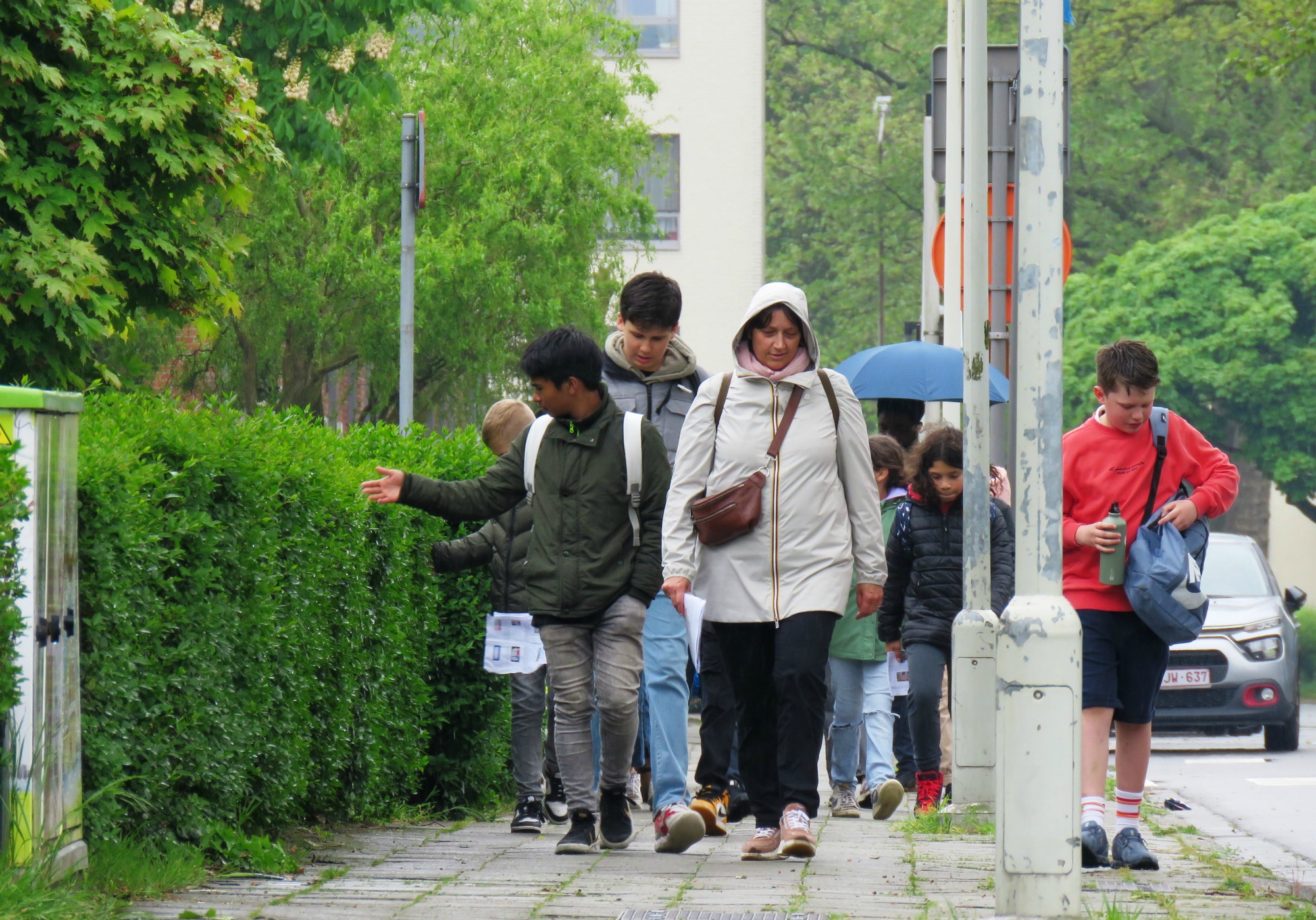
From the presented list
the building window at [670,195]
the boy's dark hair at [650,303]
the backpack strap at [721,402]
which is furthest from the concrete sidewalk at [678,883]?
the building window at [670,195]

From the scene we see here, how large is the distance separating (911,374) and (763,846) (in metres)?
5.62

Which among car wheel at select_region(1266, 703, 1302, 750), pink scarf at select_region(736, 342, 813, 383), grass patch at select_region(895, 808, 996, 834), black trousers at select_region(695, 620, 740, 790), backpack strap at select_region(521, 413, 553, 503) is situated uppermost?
pink scarf at select_region(736, 342, 813, 383)

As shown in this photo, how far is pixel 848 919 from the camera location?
5.31m

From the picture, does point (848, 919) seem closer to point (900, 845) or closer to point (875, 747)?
point (900, 845)

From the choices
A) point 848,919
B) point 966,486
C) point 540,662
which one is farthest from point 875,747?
point 848,919

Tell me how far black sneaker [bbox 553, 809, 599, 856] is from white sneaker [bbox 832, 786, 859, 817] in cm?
237

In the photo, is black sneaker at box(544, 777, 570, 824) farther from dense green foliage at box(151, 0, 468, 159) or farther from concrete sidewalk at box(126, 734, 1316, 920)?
dense green foliage at box(151, 0, 468, 159)

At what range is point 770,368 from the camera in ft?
22.1

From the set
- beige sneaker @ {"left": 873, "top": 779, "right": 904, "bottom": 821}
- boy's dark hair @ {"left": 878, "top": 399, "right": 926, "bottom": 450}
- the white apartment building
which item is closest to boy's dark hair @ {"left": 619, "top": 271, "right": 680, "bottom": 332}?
beige sneaker @ {"left": 873, "top": 779, "right": 904, "bottom": 821}

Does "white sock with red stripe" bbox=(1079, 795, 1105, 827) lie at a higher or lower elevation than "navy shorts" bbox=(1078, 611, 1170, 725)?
lower

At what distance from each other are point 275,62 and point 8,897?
42.8 ft

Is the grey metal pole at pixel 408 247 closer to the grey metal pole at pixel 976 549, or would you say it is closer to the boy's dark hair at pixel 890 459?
the boy's dark hair at pixel 890 459

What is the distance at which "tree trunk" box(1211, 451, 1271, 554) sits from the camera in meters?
44.3

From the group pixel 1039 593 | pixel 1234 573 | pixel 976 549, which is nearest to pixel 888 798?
pixel 976 549
